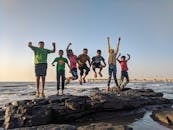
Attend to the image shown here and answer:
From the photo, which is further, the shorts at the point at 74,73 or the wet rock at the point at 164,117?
the shorts at the point at 74,73

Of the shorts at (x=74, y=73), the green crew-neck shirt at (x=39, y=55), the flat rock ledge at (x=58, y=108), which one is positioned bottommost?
the flat rock ledge at (x=58, y=108)

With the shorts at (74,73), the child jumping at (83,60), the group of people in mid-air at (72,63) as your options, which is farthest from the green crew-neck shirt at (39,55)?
the child jumping at (83,60)

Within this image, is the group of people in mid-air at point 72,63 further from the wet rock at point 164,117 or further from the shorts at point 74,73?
the wet rock at point 164,117

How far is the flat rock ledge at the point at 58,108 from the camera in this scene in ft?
37.0

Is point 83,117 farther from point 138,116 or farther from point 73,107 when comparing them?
point 138,116

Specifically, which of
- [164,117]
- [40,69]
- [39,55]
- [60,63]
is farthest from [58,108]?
[164,117]

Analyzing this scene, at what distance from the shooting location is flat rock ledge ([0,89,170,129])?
11.3 metres

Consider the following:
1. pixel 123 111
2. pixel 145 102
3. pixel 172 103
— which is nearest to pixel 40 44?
pixel 123 111

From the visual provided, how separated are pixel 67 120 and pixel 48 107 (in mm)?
977

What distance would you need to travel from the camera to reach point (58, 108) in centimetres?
1212

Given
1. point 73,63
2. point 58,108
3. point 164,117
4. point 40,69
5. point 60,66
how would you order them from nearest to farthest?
point 164,117, point 58,108, point 40,69, point 60,66, point 73,63

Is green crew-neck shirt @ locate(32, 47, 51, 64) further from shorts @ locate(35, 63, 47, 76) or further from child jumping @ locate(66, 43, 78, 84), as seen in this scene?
child jumping @ locate(66, 43, 78, 84)

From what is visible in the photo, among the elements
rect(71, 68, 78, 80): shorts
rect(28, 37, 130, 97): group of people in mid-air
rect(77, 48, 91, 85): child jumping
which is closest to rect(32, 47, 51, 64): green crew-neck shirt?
rect(28, 37, 130, 97): group of people in mid-air

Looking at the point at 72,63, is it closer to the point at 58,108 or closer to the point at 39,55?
the point at 39,55
